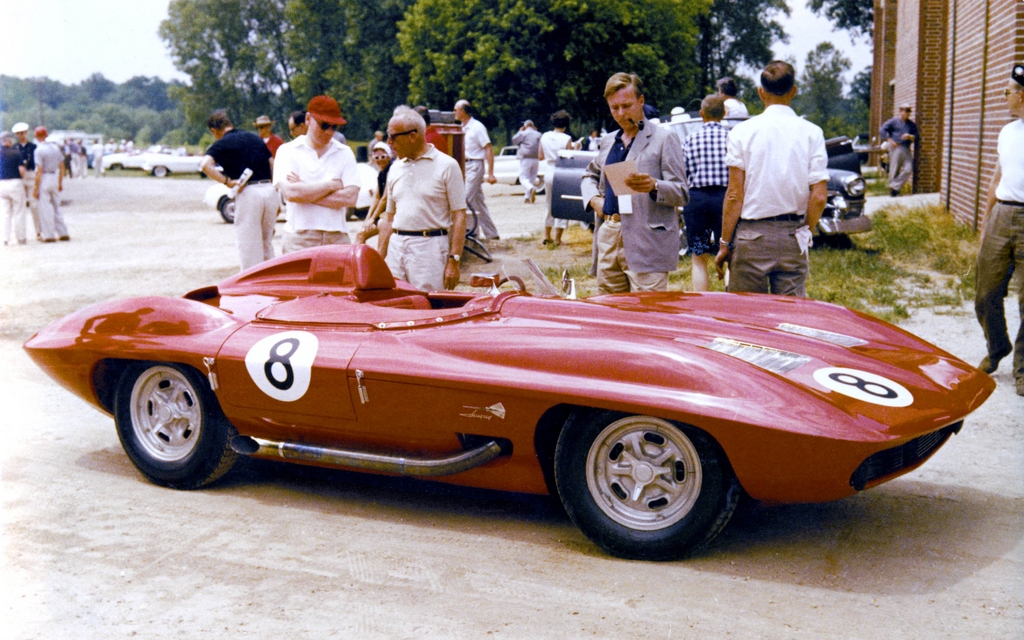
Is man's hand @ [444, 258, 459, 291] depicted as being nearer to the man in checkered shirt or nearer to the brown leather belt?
the brown leather belt

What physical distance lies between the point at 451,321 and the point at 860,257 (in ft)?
25.9

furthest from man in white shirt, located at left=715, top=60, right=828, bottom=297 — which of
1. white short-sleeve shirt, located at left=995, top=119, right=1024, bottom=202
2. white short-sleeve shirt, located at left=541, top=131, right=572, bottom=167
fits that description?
white short-sleeve shirt, located at left=541, top=131, right=572, bottom=167

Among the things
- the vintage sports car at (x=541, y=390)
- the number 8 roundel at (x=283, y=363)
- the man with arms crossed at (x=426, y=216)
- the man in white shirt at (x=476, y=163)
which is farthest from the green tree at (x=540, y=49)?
the number 8 roundel at (x=283, y=363)

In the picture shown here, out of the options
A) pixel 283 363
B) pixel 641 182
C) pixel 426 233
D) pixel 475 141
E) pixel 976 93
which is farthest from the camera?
pixel 475 141

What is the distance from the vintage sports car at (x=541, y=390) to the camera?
3.50 m

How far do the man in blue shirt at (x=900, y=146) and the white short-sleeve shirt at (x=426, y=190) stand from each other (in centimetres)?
1578

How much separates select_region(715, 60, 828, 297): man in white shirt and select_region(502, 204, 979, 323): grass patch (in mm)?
2923

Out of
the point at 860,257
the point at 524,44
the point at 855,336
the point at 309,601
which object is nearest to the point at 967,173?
the point at 860,257

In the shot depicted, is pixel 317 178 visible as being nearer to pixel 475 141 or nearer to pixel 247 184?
pixel 247 184

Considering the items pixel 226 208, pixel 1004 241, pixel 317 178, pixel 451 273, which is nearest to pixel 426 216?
pixel 451 273

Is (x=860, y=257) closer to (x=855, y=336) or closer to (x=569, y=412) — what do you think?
(x=855, y=336)

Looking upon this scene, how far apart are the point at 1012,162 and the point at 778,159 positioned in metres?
1.58

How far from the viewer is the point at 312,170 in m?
6.77

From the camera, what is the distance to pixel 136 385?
4707mm
